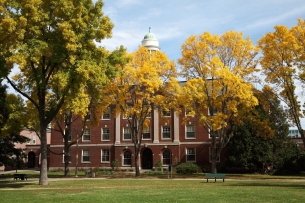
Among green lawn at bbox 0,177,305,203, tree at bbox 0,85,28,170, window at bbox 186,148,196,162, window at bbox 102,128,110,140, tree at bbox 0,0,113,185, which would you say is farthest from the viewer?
window at bbox 102,128,110,140

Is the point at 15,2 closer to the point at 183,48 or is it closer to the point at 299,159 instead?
the point at 183,48

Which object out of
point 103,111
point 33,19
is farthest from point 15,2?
point 103,111

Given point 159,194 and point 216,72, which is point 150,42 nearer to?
point 216,72

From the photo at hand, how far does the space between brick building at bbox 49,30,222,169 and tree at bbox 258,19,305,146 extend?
1785 cm

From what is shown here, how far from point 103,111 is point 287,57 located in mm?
17682

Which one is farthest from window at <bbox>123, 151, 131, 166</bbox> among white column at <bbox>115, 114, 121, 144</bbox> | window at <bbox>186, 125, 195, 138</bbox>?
window at <bbox>186, 125, 195, 138</bbox>

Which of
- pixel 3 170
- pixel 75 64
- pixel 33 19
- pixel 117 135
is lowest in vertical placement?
pixel 3 170

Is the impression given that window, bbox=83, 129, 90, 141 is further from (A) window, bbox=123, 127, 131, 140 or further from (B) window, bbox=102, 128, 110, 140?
(A) window, bbox=123, 127, 131, 140

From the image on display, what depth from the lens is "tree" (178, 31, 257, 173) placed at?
32406 millimetres

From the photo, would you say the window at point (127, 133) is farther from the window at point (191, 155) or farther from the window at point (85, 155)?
the window at point (191, 155)

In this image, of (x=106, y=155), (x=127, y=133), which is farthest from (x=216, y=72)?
(x=106, y=155)

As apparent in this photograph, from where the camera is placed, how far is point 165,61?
35.3m

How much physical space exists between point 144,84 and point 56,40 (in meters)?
11.8

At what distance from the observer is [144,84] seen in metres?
34.2
